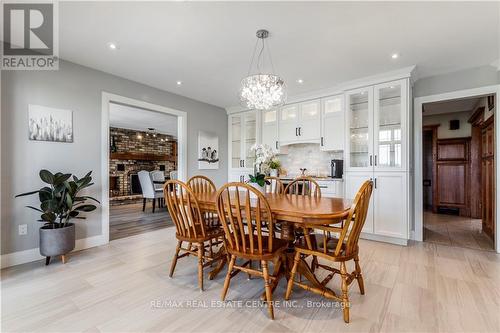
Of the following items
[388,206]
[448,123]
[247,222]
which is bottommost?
[388,206]

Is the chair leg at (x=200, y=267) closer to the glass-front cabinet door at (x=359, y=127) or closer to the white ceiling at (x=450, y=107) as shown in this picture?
the glass-front cabinet door at (x=359, y=127)

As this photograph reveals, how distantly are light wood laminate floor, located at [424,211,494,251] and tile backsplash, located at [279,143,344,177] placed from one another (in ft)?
6.13

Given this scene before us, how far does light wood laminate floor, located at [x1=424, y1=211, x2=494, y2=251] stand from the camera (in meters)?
3.33

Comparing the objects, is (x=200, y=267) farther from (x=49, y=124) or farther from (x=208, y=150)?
(x=208, y=150)

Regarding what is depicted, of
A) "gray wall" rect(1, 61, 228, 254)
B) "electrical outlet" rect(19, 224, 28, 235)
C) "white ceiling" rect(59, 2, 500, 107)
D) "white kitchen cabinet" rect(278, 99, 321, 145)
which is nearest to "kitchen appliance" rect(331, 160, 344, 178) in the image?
"white kitchen cabinet" rect(278, 99, 321, 145)

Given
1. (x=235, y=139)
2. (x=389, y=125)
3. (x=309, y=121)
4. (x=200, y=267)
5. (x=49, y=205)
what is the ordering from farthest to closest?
(x=235, y=139)
(x=309, y=121)
(x=389, y=125)
(x=49, y=205)
(x=200, y=267)

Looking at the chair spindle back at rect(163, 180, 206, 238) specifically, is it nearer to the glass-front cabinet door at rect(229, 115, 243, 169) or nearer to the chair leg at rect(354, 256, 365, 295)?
the chair leg at rect(354, 256, 365, 295)

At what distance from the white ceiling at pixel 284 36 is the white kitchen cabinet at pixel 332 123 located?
0.56 metres

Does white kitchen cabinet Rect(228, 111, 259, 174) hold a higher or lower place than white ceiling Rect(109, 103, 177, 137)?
lower

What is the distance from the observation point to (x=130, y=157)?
8164mm

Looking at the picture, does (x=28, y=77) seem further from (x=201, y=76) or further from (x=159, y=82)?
(x=201, y=76)

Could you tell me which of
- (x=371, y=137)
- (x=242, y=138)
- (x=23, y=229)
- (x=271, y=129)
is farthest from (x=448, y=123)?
(x=23, y=229)

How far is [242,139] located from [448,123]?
4821 mm

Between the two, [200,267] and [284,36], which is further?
[284,36]
